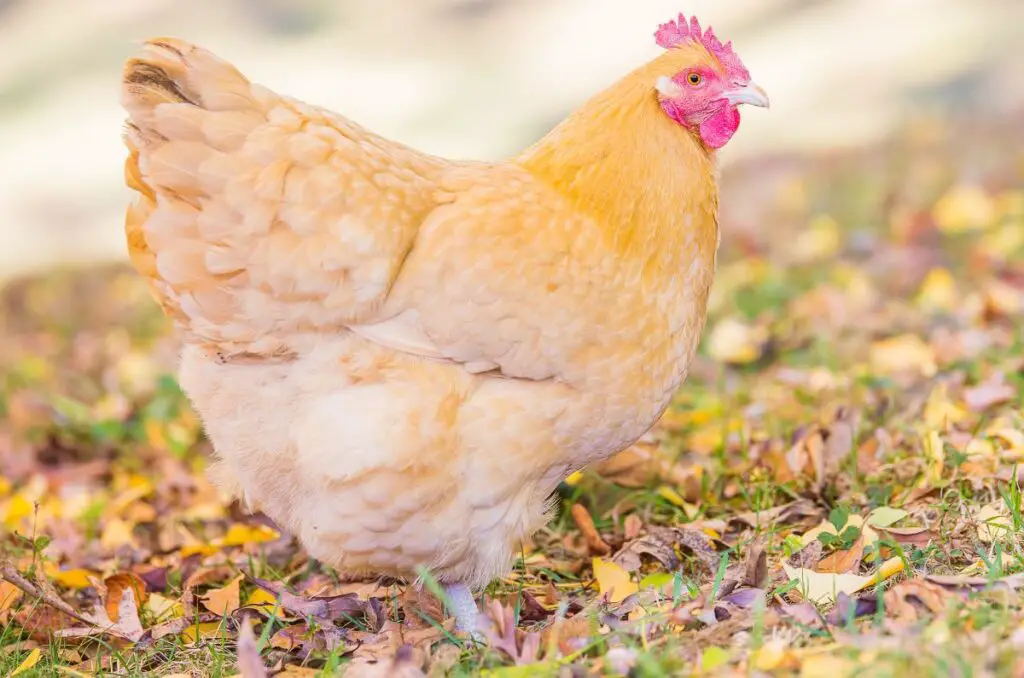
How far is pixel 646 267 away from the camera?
3078 mm

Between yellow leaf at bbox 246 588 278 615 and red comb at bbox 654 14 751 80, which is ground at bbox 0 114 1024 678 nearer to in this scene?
yellow leaf at bbox 246 588 278 615

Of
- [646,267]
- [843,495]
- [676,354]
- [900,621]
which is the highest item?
[646,267]

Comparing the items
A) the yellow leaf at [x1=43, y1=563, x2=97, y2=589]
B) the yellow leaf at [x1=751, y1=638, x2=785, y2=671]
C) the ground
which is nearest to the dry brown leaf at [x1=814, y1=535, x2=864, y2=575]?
the ground

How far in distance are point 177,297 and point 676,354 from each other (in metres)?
1.35

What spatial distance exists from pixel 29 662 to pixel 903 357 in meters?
3.48

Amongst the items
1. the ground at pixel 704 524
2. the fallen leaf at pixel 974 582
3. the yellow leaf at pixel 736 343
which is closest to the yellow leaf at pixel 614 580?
the ground at pixel 704 524

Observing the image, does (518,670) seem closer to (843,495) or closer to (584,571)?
(584,571)

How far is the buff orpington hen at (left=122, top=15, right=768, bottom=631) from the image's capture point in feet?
9.18

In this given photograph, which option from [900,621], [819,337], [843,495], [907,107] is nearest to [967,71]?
[907,107]

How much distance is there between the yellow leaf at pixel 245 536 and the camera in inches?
155

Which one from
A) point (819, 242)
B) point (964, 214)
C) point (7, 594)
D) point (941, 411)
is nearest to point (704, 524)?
point (941, 411)

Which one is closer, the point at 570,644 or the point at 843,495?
the point at 570,644

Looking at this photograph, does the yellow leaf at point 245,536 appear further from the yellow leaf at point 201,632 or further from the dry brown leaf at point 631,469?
the dry brown leaf at point 631,469

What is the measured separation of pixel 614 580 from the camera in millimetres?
3213
